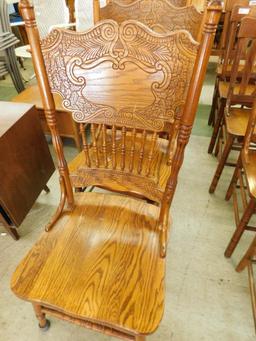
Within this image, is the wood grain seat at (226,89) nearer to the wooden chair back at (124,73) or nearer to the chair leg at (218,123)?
the chair leg at (218,123)

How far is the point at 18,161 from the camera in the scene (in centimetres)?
120

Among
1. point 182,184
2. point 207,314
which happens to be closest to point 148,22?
point 182,184

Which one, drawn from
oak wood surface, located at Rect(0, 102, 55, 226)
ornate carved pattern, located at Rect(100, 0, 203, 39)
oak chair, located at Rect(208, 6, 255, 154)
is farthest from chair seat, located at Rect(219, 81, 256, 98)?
oak wood surface, located at Rect(0, 102, 55, 226)

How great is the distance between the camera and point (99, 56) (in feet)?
2.06

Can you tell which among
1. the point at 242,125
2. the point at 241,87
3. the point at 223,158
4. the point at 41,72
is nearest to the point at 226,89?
the point at 241,87

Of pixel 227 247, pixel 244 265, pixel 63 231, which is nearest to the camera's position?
pixel 63 231

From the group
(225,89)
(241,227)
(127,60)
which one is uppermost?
(127,60)

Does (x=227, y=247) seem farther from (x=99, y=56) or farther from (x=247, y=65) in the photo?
(x=99, y=56)

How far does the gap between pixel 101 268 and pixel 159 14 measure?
3.80ft

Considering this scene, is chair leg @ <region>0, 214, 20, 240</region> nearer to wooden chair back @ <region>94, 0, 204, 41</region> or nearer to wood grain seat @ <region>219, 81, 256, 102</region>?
wooden chair back @ <region>94, 0, 204, 41</region>

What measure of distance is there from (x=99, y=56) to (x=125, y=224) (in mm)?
569

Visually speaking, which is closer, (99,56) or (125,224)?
(99,56)

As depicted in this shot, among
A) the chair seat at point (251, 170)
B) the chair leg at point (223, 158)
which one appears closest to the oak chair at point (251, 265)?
the chair seat at point (251, 170)

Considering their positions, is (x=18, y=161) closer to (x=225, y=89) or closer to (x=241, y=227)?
(x=241, y=227)
